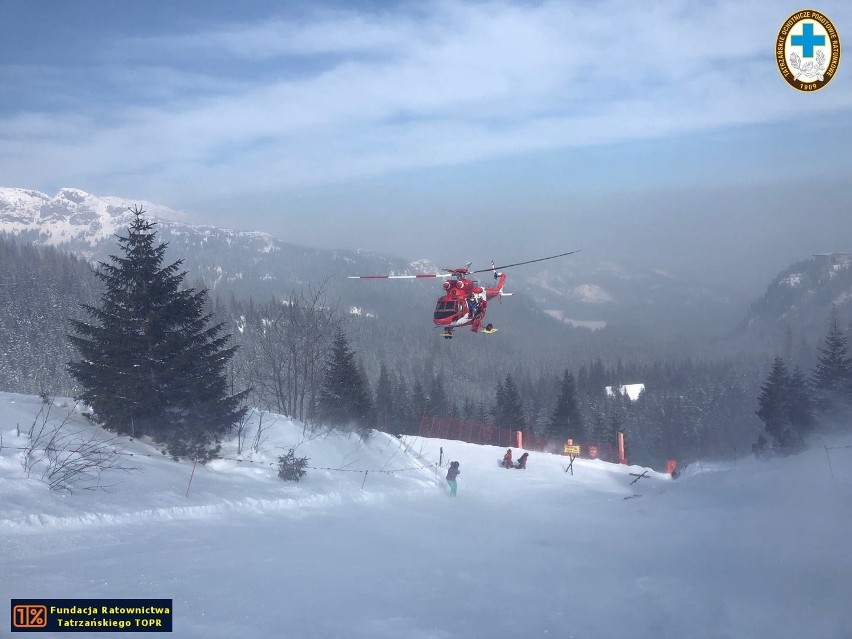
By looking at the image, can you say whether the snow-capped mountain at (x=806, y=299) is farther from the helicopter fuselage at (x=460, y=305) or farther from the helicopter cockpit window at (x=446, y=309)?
the helicopter cockpit window at (x=446, y=309)

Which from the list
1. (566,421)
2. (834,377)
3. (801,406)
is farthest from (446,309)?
(566,421)

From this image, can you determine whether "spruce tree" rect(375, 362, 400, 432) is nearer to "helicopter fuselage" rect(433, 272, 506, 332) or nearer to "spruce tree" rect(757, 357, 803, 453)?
"spruce tree" rect(757, 357, 803, 453)

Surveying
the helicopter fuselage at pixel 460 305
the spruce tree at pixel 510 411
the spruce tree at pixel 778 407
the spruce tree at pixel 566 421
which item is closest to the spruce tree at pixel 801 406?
the spruce tree at pixel 778 407

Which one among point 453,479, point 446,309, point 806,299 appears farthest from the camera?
point 806,299

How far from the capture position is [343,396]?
98.5 ft

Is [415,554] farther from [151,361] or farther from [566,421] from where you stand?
[566,421]

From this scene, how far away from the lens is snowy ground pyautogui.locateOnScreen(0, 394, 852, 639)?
834 cm

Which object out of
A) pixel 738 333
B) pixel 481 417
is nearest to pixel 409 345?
pixel 481 417

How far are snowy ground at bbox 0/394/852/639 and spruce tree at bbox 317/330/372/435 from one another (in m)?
5.71

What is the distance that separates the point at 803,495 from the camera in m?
15.9

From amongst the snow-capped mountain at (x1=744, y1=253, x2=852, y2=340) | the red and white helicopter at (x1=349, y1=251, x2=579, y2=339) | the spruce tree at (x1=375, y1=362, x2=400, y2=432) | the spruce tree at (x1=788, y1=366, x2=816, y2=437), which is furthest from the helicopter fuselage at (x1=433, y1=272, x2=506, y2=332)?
the spruce tree at (x1=375, y1=362, x2=400, y2=432)

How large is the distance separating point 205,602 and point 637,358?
116230mm

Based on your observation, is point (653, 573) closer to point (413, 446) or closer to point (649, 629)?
point (649, 629)

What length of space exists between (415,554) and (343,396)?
18219mm
